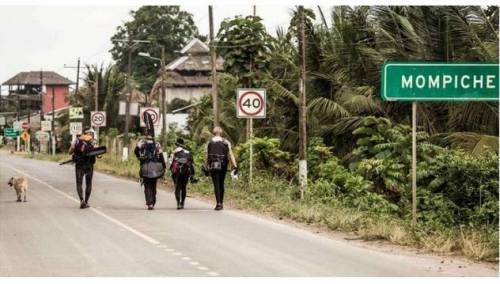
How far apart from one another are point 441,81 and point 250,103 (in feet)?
31.2

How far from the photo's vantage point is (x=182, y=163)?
18625mm

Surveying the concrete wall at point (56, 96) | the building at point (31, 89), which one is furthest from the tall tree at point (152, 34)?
the concrete wall at point (56, 96)

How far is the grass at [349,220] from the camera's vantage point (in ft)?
40.4

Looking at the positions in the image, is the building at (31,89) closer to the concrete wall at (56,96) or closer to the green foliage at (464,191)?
the concrete wall at (56,96)

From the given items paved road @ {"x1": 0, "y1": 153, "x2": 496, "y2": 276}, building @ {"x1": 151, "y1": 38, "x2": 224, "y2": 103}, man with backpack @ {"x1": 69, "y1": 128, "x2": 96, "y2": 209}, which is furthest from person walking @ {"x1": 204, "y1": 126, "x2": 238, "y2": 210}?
building @ {"x1": 151, "y1": 38, "x2": 224, "y2": 103}

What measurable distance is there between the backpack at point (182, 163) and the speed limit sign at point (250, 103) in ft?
8.82

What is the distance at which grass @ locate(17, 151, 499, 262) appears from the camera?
12.3 metres

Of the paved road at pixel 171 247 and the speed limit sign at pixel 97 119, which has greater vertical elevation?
the speed limit sign at pixel 97 119

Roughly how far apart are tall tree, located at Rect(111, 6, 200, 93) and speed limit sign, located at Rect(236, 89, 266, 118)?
41.4m

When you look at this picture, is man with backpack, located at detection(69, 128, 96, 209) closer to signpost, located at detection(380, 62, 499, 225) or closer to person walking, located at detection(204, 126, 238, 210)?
person walking, located at detection(204, 126, 238, 210)

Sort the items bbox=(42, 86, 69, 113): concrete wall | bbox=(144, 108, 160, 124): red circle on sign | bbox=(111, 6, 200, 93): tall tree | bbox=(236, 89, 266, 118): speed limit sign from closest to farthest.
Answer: bbox=(236, 89, 266, 118): speed limit sign < bbox=(144, 108, 160, 124): red circle on sign < bbox=(111, 6, 200, 93): tall tree < bbox=(42, 86, 69, 113): concrete wall

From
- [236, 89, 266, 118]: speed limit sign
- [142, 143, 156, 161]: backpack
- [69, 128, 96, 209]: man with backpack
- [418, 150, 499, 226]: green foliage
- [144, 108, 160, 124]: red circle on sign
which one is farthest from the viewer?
[144, 108, 160, 124]: red circle on sign

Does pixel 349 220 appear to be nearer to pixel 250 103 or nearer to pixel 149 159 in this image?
pixel 149 159

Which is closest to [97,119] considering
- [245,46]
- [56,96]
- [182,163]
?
[245,46]
